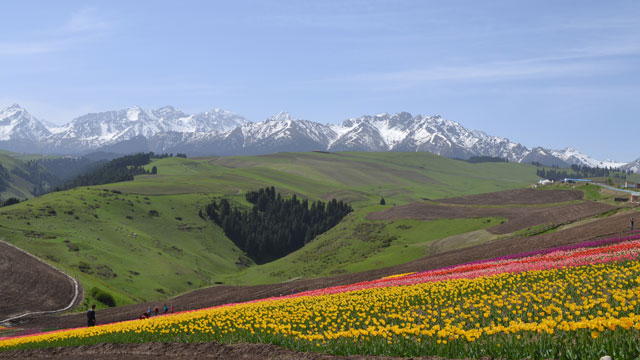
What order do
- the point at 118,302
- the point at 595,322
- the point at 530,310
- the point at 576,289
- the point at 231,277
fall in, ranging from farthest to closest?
the point at 231,277 → the point at 118,302 → the point at 576,289 → the point at 530,310 → the point at 595,322

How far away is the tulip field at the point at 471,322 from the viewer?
46.1ft

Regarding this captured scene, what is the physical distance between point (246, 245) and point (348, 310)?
16974 centimetres

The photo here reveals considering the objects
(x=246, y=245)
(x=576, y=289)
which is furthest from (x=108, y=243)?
(x=576, y=289)

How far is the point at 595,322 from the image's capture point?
13344 mm

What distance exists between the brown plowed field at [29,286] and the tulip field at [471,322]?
50.4 meters

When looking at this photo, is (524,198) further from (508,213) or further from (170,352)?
(170,352)

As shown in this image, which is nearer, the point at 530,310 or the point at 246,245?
the point at 530,310

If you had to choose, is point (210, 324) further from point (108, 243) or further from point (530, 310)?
point (108, 243)

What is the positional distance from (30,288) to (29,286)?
1.05 metres

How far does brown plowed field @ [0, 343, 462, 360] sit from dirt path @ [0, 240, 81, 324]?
166ft

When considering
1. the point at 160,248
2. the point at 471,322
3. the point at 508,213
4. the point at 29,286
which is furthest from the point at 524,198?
the point at 471,322

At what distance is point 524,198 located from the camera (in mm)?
152625

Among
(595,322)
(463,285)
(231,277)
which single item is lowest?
(231,277)

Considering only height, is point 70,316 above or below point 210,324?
below
